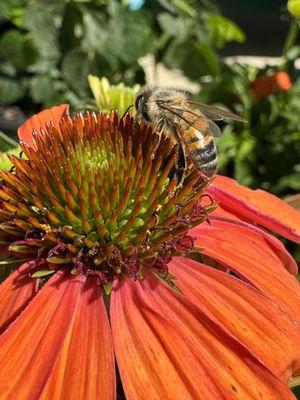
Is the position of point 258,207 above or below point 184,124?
below

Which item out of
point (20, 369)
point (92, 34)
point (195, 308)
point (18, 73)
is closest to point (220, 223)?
point (195, 308)

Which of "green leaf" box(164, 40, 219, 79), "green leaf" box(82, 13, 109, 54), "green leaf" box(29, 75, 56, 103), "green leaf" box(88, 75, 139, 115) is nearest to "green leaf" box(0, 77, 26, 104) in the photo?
"green leaf" box(29, 75, 56, 103)

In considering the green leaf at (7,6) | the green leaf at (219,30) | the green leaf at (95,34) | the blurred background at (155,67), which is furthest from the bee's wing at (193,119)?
the green leaf at (219,30)

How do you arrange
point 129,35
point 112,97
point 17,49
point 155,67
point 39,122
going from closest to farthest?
point 39,122 → point 112,97 → point 129,35 → point 17,49 → point 155,67

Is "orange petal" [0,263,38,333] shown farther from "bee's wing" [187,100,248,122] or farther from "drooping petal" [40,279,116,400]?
"bee's wing" [187,100,248,122]

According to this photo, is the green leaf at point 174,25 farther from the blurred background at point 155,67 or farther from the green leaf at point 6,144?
the green leaf at point 6,144

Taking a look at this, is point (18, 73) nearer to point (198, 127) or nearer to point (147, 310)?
point (198, 127)

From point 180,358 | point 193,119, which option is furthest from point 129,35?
point 180,358

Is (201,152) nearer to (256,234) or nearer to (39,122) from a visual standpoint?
(256,234)
